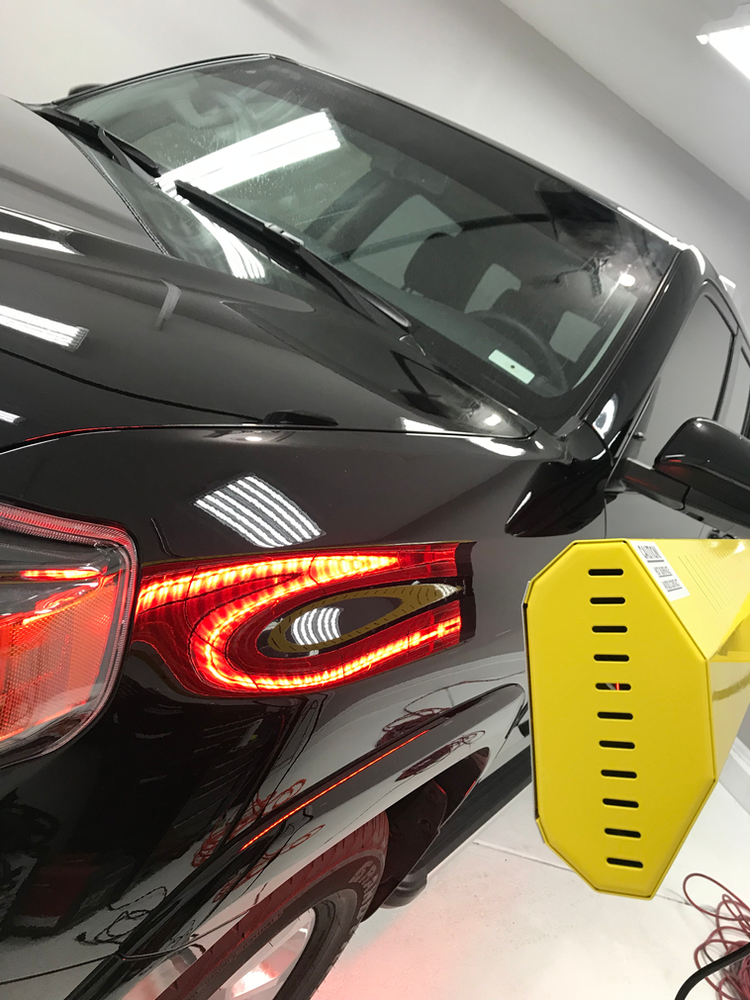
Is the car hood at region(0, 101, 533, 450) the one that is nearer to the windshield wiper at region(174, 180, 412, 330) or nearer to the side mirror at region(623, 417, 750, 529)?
the windshield wiper at region(174, 180, 412, 330)

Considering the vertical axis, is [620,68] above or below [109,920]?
above

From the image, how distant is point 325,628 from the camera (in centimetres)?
76

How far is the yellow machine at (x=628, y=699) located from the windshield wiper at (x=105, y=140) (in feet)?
4.78

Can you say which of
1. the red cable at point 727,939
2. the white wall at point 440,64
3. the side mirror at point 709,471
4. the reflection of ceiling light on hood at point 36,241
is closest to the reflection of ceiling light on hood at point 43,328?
the reflection of ceiling light on hood at point 36,241

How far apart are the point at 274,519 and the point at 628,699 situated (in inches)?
15.0

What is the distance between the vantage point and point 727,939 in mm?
1976

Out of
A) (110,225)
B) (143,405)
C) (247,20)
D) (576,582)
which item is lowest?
(576,582)

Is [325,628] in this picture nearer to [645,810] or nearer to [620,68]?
[645,810]

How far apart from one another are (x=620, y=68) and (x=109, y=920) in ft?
19.3

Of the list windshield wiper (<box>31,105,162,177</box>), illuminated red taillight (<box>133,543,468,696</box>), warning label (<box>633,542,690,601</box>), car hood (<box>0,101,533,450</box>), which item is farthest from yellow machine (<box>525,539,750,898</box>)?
windshield wiper (<box>31,105,162,177</box>)

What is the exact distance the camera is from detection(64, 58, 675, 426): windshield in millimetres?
1399

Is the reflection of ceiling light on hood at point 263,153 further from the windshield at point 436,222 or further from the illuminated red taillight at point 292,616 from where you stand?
the illuminated red taillight at point 292,616

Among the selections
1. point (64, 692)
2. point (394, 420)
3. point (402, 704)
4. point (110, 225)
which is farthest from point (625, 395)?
point (64, 692)

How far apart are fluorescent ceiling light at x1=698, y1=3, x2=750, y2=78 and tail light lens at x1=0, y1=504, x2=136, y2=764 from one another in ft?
15.5
